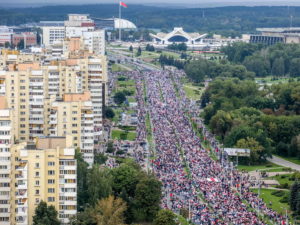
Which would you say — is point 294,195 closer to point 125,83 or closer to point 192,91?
point 192,91

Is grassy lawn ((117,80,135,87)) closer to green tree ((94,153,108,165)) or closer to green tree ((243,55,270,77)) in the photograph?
green tree ((243,55,270,77))

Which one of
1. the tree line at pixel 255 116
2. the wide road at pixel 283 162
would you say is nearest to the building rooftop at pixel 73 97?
the tree line at pixel 255 116

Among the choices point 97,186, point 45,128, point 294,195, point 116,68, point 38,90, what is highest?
point 38,90

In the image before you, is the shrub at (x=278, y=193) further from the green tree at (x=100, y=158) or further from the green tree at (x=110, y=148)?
the green tree at (x=110, y=148)

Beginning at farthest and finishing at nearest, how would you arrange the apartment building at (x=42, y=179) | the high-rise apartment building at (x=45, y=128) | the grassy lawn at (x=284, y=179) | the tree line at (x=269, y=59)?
the tree line at (x=269, y=59), the grassy lawn at (x=284, y=179), the high-rise apartment building at (x=45, y=128), the apartment building at (x=42, y=179)

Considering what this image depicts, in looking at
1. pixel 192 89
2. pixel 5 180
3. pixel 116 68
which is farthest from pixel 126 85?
pixel 5 180

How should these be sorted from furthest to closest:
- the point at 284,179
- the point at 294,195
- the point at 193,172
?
the point at 193,172, the point at 284,179, the point at 294,195
